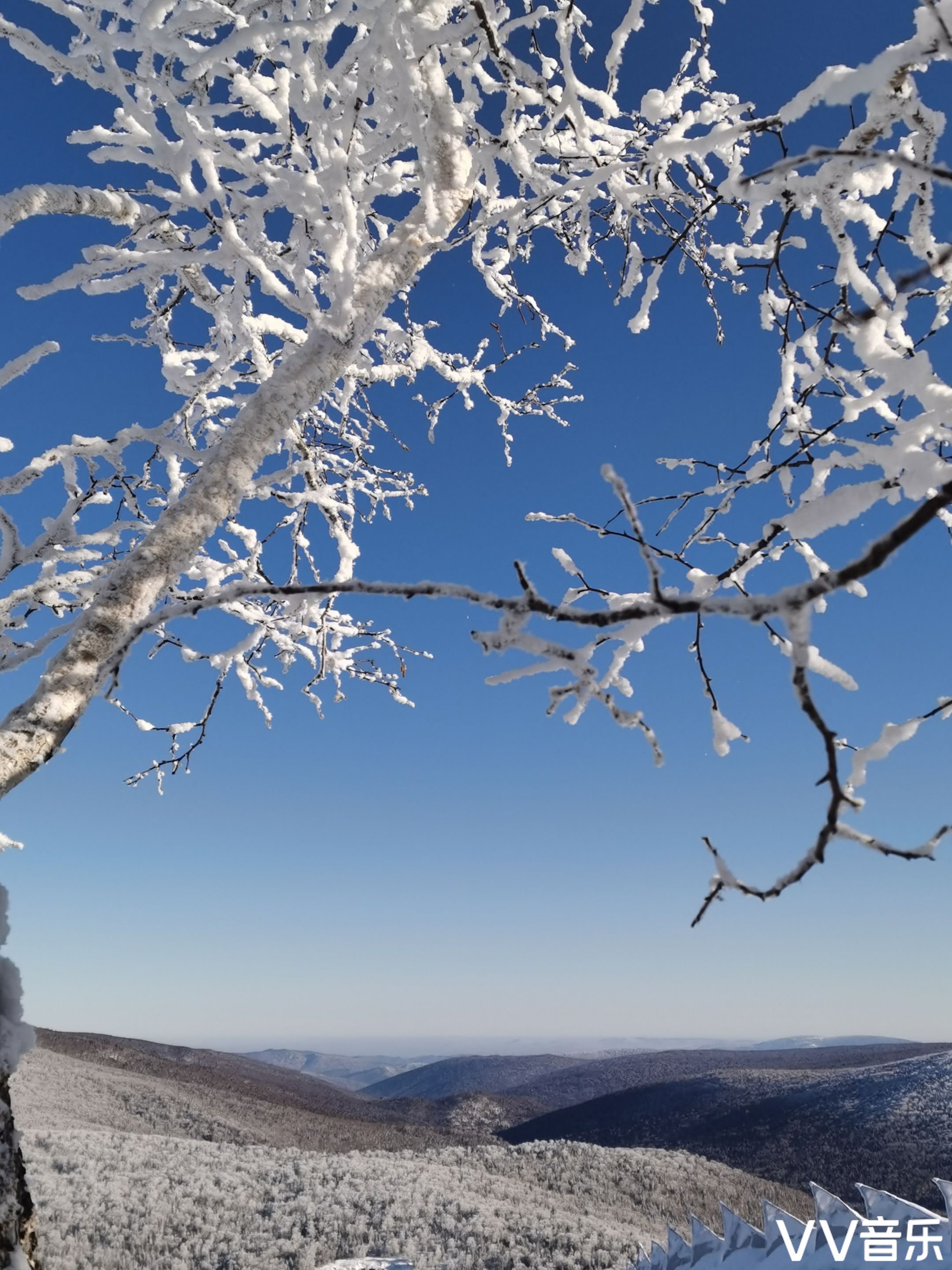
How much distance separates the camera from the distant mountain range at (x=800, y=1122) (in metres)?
12.0

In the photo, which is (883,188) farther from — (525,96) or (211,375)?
(211,375)

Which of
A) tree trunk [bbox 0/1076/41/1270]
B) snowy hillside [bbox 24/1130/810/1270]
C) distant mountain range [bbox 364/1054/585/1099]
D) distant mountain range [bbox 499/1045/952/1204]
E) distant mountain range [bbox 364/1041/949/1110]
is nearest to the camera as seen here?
tree trunk [bbox 0/1076/41/1270]

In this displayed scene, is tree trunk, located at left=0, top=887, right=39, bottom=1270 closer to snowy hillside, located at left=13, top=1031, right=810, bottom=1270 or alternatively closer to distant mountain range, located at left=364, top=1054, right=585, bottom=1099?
snowy hillside, located at left=13, top=1031, right=810, bottom=1270

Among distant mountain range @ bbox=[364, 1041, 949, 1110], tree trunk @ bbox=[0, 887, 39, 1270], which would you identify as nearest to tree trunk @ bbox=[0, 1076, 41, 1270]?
tree trunk @ bbox=[0, 887, 39, 1270]

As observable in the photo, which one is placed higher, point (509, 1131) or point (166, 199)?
point (166, 199)

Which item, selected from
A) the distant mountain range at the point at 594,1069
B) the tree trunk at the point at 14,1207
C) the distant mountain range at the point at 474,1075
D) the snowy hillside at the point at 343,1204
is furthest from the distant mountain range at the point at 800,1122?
the tree trunk at the point at 14,1207

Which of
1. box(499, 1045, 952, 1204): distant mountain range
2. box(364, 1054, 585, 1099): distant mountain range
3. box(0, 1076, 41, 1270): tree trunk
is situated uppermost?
box(0, 1076, 41, 1270): tree trunk

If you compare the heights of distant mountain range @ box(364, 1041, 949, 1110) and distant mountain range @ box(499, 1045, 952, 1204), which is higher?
distant mountain range @ box(499, 1045, 952, 1204)

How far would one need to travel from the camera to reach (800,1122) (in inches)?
555

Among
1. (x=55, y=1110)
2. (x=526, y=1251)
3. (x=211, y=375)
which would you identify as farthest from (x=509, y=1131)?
(x=211, y=375)

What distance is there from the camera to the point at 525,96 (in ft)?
7.95

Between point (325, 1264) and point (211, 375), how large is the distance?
6633mm

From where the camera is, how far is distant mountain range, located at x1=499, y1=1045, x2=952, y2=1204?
473 inches

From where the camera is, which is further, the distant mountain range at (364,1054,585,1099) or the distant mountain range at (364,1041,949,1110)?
the distant mountain range at (364,1054,585,1099)
